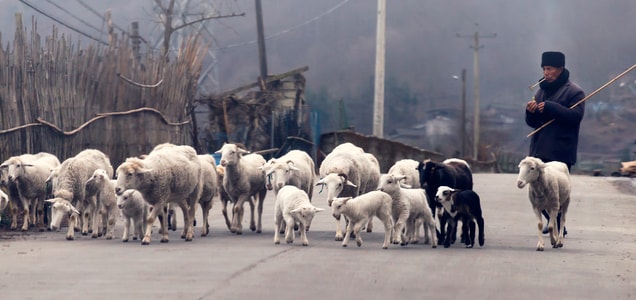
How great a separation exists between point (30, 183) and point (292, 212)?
15.9ft

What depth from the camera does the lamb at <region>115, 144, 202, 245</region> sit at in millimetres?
15031

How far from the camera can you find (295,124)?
3544 centimetres

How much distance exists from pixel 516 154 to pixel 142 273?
55.1 metres

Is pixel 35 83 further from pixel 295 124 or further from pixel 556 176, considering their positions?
pixel 295 124

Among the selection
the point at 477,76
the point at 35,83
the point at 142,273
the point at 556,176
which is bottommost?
the point at 142,273

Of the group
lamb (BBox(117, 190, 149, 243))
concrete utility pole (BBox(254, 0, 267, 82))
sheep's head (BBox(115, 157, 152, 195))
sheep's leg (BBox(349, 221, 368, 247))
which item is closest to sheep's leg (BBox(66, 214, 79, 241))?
lamb (BBox(117, 190, 149, 243))

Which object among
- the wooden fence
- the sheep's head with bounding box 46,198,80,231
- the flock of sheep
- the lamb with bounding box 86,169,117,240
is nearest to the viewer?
the flock of sheep

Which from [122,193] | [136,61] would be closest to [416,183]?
[122,193]

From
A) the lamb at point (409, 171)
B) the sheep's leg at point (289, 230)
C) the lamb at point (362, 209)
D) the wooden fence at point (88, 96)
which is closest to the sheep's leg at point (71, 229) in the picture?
the sheep's leg at point (289, 230)

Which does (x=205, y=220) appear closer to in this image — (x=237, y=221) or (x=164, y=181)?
(x=237, y=221)

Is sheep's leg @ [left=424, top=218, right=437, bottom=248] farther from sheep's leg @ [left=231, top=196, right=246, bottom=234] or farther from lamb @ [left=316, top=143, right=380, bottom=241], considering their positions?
sheep's leg @ [left=231, top=196, right=246, bottom=234]

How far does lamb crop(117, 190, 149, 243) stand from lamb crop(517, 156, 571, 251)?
4.87 m

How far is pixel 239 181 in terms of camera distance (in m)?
16.8

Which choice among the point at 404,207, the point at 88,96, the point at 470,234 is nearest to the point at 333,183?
the point at 404,207
